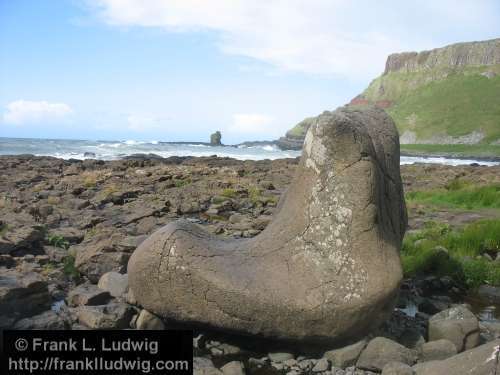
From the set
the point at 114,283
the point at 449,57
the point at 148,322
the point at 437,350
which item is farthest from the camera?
the point at 449,57

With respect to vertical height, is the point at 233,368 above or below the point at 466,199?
below

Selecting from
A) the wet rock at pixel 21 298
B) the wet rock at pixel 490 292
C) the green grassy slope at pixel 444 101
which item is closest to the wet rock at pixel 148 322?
the wet rock at pixel 21 298

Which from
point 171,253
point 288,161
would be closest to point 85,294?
point 171,253

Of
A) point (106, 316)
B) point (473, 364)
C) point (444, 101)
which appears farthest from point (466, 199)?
point (444, 101)

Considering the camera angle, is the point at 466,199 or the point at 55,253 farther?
the point at 466,199

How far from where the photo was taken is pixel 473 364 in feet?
13.5

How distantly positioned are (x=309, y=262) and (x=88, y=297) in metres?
2.81

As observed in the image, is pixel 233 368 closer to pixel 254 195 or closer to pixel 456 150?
pixel 254 195

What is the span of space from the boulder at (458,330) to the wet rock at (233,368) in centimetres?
232

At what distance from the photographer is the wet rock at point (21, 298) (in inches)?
217

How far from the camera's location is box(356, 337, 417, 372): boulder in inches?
200

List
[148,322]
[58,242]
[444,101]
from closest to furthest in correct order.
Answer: [148,322] → [58,242] → [444,101]

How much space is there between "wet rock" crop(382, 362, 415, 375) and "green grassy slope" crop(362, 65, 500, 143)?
78046 mm

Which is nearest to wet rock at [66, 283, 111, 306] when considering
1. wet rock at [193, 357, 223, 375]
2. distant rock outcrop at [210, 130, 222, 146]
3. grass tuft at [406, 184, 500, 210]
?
wet rock at [193, 357, 223, 375]
